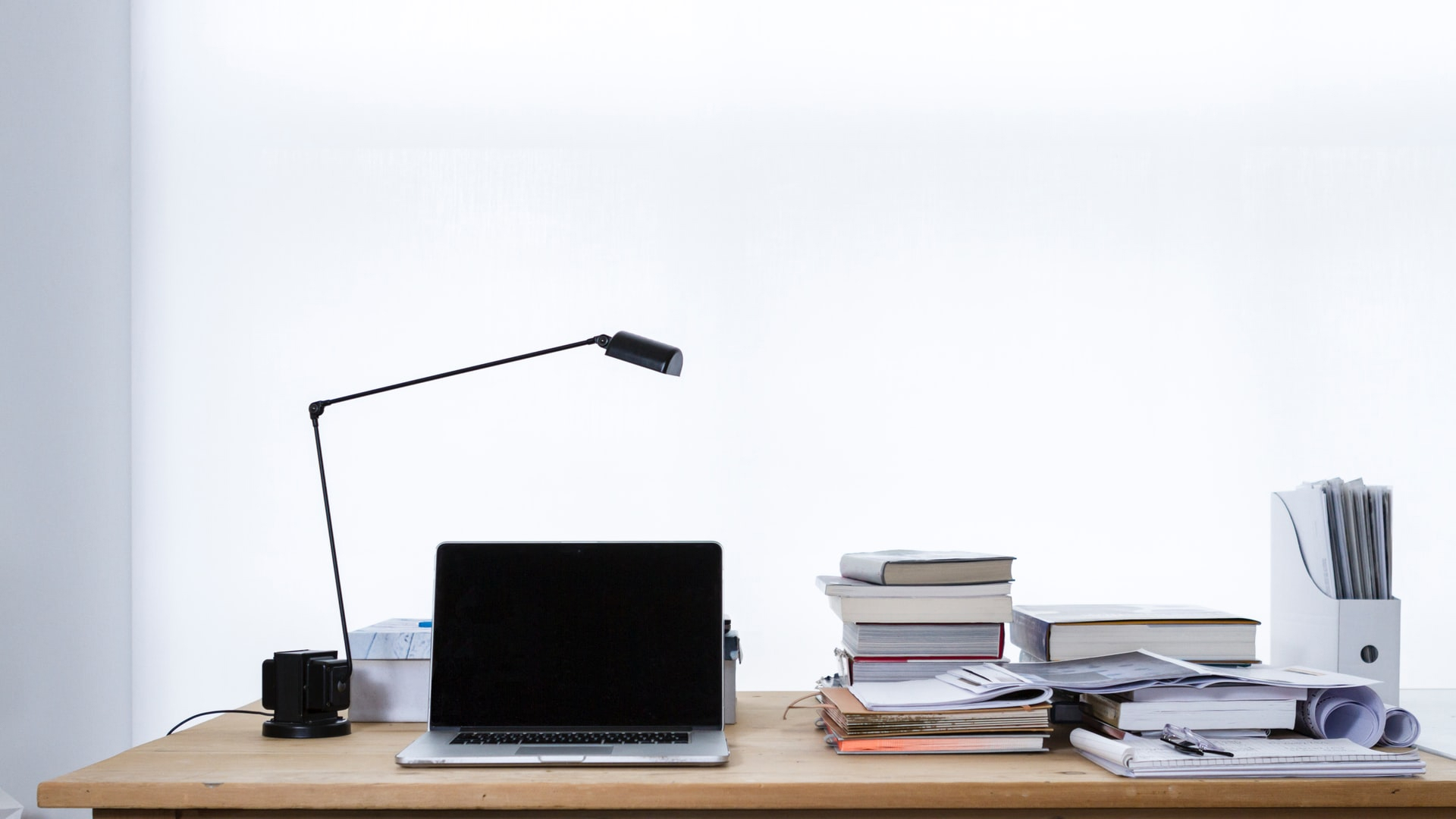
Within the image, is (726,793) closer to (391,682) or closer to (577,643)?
(577,643)

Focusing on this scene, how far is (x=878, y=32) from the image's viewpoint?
1.90 meters

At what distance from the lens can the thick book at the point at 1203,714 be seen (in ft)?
3.65

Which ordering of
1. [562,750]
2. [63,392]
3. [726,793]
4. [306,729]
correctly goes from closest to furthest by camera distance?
[726,793] → [562,750] → [306,729] → [63,392]

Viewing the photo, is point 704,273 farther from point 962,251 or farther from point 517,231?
point 962,251

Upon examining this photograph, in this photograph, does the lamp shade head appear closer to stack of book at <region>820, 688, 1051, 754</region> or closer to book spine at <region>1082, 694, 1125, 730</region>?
stack of book at <region>820, 688, 1051, 754</region>

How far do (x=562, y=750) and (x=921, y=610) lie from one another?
50 centimetres

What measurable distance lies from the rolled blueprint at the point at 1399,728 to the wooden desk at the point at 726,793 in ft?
0.30

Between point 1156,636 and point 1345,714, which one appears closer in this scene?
point 1345,714

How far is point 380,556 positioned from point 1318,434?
1.77m

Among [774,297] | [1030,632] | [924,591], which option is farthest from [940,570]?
[774,297]

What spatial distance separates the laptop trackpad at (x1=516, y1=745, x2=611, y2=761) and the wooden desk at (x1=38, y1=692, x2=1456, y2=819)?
0.10ft

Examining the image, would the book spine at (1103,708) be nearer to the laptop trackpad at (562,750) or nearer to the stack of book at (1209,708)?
the stack of book at (1209,708)

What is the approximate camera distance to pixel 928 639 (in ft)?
4.36

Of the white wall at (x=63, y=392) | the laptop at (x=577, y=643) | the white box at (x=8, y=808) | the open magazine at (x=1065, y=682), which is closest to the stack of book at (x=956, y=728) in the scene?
the open magazine at (x=1065, y=682)
